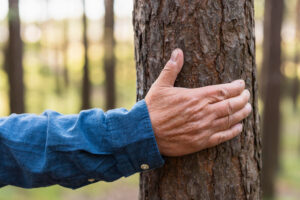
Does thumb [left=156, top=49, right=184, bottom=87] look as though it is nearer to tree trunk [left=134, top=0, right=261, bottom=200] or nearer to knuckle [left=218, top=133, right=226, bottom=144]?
tree trunk [left=134, top=0, right=261, bottom=200]

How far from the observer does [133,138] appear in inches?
48.3

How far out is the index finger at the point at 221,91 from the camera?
1258 mm

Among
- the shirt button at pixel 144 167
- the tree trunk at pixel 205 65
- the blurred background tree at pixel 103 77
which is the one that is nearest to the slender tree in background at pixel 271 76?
the blurred background tree at pixel 103 77

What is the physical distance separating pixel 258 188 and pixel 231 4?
98 centimetres

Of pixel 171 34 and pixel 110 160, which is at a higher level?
pixel 171 34

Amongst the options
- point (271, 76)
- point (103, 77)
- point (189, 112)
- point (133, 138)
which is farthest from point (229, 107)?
point (103, 77)

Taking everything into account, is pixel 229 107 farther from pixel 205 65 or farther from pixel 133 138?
pixel 133 138

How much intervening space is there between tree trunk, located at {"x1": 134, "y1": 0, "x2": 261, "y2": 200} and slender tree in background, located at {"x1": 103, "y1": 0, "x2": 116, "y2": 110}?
10077 mm

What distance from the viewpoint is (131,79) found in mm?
16953

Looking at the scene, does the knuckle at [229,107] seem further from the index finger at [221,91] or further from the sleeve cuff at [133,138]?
the sleeve cuff at [133,138]

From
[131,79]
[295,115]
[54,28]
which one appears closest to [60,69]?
[54,28]

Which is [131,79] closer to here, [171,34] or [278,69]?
[278,69]

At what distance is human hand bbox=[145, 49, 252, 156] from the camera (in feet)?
4.02

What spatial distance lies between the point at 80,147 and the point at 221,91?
0.69 meters
